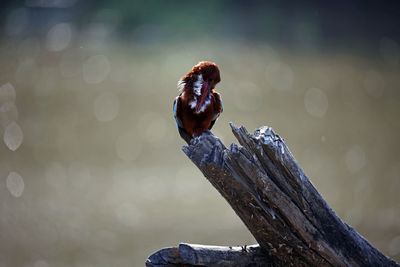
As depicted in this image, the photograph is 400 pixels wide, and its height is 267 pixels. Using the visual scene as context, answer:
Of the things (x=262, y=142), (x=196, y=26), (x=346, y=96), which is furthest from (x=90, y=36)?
(x=262, y=142)

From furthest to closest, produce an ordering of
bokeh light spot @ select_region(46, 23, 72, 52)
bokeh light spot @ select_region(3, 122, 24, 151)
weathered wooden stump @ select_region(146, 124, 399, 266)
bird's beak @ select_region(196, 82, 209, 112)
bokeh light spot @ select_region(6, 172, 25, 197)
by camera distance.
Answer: bokeh light spot @ select_region(46, 23, 72, 52), bokeh light spot @ select_region(3, 122, 24, 151), bokeh light spot @ select_region(6, 172, 25, 197), bird's beak @ select_region(196, 82, 209, 112), weathered wooden stump @ select_region(146, 124, 399, 266)

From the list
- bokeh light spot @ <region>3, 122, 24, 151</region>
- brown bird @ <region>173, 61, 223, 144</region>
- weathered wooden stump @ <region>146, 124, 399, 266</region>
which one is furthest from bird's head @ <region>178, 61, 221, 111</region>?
bokeh light spot @ <region>3, 122, 24, 151</region>

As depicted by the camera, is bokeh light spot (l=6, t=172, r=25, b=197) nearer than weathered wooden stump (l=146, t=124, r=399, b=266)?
No

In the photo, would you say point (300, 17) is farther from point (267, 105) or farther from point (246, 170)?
point (246, 170)

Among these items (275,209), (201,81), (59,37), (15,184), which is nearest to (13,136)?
(15,184)

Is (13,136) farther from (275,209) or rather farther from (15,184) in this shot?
(275,209)

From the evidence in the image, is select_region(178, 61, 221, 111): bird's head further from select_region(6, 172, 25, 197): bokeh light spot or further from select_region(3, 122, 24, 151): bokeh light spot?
select_region(3, 122, 24, 151): bokeh light spot

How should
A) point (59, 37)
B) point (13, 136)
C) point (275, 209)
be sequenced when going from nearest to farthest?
point (275, 209), point (13, 136), point (59, 37)

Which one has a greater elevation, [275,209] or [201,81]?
[201,81]
